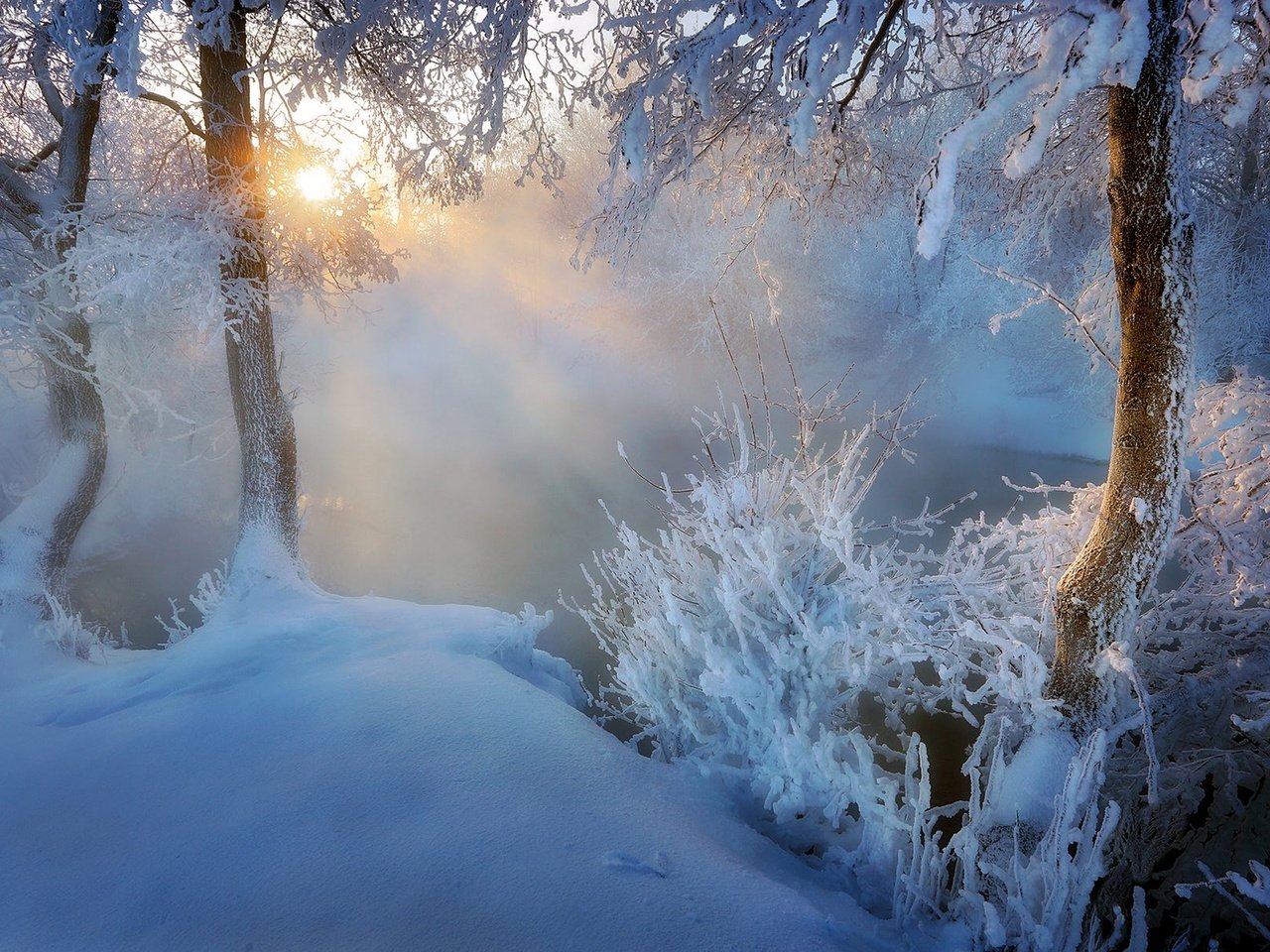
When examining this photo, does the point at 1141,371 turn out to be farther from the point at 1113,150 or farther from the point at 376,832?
the point at 376,832

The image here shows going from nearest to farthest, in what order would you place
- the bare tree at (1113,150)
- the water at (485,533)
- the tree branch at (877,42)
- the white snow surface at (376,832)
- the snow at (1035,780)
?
1. the white snow surface at (376,832)
2. the bare tree at (1113,150)
3. the snow at (1035,780)
4. the tree branch at (877,42)
5. the water at (485,533)

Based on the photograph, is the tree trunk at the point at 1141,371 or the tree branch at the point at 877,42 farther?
the tree branch at the point at 877,42

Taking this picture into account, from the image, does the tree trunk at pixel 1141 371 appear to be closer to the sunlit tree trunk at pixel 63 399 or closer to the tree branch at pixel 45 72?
the tree branch at pixel 45 72

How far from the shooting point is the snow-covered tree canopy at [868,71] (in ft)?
6.53

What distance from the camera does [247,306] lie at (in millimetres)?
5879

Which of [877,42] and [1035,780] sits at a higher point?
[877,42]

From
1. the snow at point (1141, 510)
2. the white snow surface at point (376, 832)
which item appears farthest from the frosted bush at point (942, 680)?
the snow at point (1141, 510)

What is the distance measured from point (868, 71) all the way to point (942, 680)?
3370mm

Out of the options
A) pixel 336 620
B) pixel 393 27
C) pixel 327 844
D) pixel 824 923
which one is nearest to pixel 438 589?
pixel 336 620

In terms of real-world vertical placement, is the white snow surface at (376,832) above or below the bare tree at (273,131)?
below

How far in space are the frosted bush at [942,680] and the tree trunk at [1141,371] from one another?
0.54ft

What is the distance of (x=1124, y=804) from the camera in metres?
3.51

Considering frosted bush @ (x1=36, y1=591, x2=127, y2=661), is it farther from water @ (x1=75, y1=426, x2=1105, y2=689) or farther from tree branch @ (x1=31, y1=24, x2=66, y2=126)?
tree branch @ (x1=31, y1=24, x2=66, y2=126)

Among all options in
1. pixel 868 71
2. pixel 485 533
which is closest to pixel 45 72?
pixel 868 71
